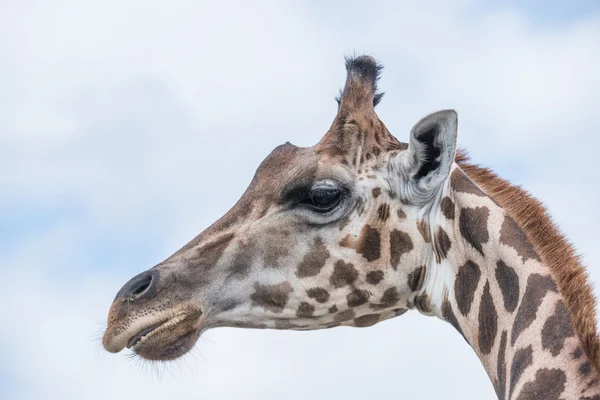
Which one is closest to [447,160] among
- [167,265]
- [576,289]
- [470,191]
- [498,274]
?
[470,191]

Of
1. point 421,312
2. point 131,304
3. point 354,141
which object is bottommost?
point 421,312

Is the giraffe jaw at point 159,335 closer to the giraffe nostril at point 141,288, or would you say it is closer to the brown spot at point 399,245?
the giraffe nostril at point 141,288

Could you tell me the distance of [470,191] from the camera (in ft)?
27.9

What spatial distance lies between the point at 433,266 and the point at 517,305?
970mm

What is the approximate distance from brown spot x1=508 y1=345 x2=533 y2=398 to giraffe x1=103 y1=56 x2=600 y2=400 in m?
0.22

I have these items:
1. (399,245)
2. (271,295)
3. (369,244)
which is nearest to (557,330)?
(399,245)

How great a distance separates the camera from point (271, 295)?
28.3 ft

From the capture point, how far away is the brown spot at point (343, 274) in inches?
334

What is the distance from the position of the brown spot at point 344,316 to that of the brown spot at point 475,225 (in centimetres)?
134

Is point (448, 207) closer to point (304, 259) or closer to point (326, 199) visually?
point (326, 199)

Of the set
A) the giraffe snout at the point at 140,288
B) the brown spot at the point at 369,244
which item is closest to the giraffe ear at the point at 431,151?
the brown spot at the point at 369,244

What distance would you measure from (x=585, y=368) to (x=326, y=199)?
9.30 ft

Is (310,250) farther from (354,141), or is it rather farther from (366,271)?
(354,141)

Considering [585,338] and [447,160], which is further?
[447,160]
